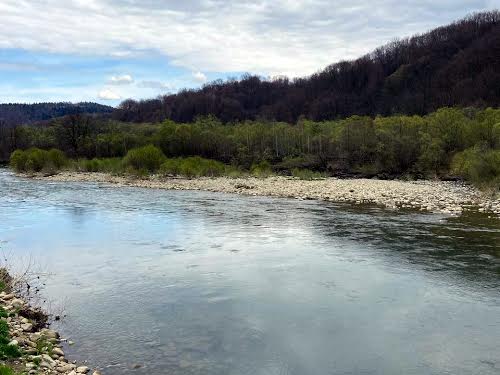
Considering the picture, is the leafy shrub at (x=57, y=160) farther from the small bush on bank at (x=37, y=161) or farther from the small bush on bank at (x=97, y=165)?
the small bush on bank at (x=97, y=165)

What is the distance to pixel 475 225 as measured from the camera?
1948cm

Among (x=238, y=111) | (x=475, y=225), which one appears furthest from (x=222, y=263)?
(x=238, y=111)

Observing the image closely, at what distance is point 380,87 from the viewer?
128500 mm

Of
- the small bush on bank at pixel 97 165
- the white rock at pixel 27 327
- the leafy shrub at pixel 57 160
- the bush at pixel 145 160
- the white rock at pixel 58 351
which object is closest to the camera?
the white rock at pixel 58 351

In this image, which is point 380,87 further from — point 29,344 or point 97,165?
point 29,344

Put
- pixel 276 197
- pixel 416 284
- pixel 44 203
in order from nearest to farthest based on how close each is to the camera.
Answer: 1. pixel 416 284
2. pixel 44 203
3. pixel 276 197

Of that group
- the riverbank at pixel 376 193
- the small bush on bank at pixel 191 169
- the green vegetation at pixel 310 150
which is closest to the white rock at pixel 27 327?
the riverbank at pixel 376 193

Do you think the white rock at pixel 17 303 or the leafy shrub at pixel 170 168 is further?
the leafy shrub at pixel 170 168

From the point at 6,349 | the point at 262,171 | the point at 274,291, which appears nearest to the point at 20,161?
the point at 262,171

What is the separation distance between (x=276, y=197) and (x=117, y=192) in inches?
475

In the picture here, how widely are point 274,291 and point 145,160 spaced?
41.1 meters

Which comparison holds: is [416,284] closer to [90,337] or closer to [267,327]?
[267,327]

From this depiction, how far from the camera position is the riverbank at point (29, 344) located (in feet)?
22.5

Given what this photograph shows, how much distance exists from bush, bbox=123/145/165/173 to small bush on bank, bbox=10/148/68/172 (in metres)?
11.0
